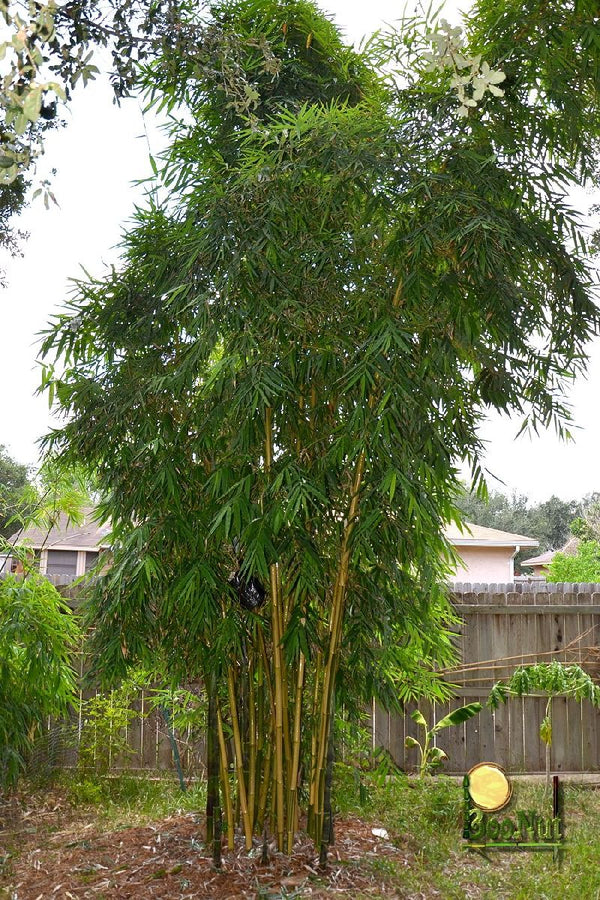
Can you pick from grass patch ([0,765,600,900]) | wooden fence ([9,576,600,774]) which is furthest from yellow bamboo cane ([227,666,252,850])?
wooden fence ([9,576,600,774])

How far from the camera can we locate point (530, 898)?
10.5ft

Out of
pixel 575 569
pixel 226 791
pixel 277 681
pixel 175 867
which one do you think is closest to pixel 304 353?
pixel 277 681

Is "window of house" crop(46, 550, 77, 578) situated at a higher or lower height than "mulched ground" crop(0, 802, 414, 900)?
higher

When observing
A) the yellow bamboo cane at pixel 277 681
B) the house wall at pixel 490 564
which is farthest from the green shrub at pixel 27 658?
the house wall at pixel 490 564

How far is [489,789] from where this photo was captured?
3.63 m

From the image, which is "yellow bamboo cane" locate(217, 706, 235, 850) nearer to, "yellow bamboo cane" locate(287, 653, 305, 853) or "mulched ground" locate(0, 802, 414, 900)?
"mulched ground" locate(0, 802, 414, 900)

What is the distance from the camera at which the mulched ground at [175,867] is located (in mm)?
3064

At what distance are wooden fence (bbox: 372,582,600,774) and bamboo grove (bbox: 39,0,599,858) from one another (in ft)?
5.66

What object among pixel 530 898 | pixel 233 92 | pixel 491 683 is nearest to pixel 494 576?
pixel 491 683

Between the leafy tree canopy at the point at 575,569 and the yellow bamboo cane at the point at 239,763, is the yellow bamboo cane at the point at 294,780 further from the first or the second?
the leafy tree canopy at the point at 575,569

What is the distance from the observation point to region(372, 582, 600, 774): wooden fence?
5211 mm

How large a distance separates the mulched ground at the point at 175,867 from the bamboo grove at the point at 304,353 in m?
0.13

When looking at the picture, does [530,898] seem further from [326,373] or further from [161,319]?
[161,319]

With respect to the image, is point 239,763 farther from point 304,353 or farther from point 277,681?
point 304,353
